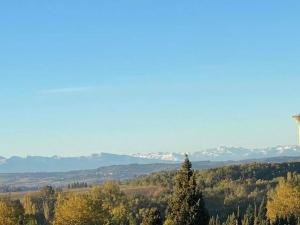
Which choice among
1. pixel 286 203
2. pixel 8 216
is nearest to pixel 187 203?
pixel 8 216

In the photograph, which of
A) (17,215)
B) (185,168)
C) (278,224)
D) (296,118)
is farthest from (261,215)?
(185,168)

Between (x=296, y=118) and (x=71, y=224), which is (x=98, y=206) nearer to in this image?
(x=71, y=224)

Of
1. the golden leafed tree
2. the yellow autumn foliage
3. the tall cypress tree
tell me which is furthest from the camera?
the yellow autumn foliage

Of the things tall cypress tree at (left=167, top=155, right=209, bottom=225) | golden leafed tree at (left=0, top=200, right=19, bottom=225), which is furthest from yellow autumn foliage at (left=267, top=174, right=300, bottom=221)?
tall cypress tree at (left=167, top=155, right=209, bottom=225)

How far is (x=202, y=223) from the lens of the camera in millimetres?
49438

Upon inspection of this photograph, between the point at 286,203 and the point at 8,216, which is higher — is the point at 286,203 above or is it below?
below

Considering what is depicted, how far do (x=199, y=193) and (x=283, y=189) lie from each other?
133 m

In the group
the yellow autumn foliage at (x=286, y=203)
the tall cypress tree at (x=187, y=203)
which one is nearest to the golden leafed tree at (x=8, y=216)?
the yellow autumn foliage at (x=286, y=203)

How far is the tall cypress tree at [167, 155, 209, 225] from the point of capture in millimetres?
49062

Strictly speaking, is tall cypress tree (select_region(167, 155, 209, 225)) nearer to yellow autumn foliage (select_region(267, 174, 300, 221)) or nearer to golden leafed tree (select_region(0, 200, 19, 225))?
golden leafed tree (select_region(0, 200, 19, 225))

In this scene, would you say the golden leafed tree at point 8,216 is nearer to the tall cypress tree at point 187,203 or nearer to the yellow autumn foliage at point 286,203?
the yellow autumn foliage at point 286,203

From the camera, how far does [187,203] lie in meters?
49.2

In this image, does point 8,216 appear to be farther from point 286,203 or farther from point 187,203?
point 187,203

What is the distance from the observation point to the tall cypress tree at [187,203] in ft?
161
